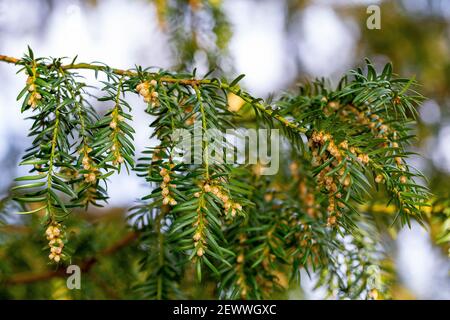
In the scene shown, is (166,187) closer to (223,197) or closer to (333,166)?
(223,197)

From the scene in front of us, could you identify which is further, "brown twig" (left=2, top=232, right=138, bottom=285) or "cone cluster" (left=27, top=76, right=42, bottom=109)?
"brown twig" (left=2, top=232, right=138, bottom=285)

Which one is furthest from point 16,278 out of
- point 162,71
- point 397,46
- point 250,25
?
point 397,46

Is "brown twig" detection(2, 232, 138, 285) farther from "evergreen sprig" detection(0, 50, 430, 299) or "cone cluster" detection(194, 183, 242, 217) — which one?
"cone cluster" detection(194, 183, 242, 217)

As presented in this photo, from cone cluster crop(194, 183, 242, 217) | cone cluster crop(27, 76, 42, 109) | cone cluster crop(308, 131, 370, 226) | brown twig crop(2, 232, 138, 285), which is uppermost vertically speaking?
cone cluster crop(27, 76, 42, 109)

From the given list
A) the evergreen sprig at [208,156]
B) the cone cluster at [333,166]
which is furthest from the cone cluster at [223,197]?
the cone cluster at [333,166]

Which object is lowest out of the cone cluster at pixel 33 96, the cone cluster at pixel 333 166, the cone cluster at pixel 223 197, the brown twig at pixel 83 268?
the brown twig at pixel 83 268

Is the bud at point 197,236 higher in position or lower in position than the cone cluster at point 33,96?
lower

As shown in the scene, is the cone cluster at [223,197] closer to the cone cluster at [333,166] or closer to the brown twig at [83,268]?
the cone cluster at [333,166]

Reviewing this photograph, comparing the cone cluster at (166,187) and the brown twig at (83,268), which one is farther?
the brown twig at (83,268)

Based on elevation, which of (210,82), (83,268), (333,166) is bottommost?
(83,268)

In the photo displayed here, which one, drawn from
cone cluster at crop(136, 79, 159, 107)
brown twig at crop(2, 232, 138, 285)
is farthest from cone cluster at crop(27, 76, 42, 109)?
brown twig at crop(2, 232, 138, 285)

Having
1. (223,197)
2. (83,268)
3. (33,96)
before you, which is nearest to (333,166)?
(223,197)

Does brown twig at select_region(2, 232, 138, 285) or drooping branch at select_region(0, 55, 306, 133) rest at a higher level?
drooping branch at select_region(0, 55, 306, 133)
